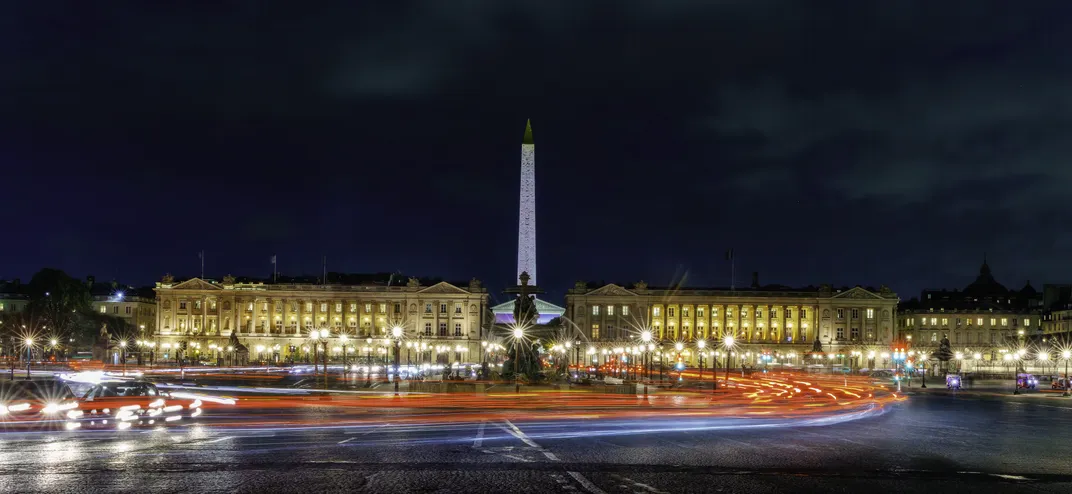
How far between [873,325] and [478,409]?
133157 mm

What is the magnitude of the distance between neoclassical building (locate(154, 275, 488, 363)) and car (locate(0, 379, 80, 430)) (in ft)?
402

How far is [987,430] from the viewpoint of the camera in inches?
1123

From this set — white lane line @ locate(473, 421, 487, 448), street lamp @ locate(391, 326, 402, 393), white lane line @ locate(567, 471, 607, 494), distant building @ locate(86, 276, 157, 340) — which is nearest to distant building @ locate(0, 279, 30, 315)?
distant building @ locate(86, 276, 157, 340)

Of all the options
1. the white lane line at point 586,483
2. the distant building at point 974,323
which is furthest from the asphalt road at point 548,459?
the distant building at point 974,323

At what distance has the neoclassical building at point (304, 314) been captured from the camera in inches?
6078

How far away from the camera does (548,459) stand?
1933 cm

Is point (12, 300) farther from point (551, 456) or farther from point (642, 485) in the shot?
point (642, 485)

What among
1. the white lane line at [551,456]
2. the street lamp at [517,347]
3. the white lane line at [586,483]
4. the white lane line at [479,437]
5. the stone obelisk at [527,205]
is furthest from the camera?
the stone obelisk at [527,205]

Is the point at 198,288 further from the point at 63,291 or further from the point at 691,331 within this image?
the point at 691,331

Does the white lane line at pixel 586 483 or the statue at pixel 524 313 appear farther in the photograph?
the statue at pixel 524 313

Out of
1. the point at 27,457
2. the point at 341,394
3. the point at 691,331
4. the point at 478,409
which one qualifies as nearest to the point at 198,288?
the point at 691,331

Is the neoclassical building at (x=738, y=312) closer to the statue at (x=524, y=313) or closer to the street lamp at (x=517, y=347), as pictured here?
the statue at (x=524, y=313)

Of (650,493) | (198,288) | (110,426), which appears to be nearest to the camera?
(650,493)

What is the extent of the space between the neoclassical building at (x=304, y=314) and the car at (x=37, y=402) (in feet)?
402
